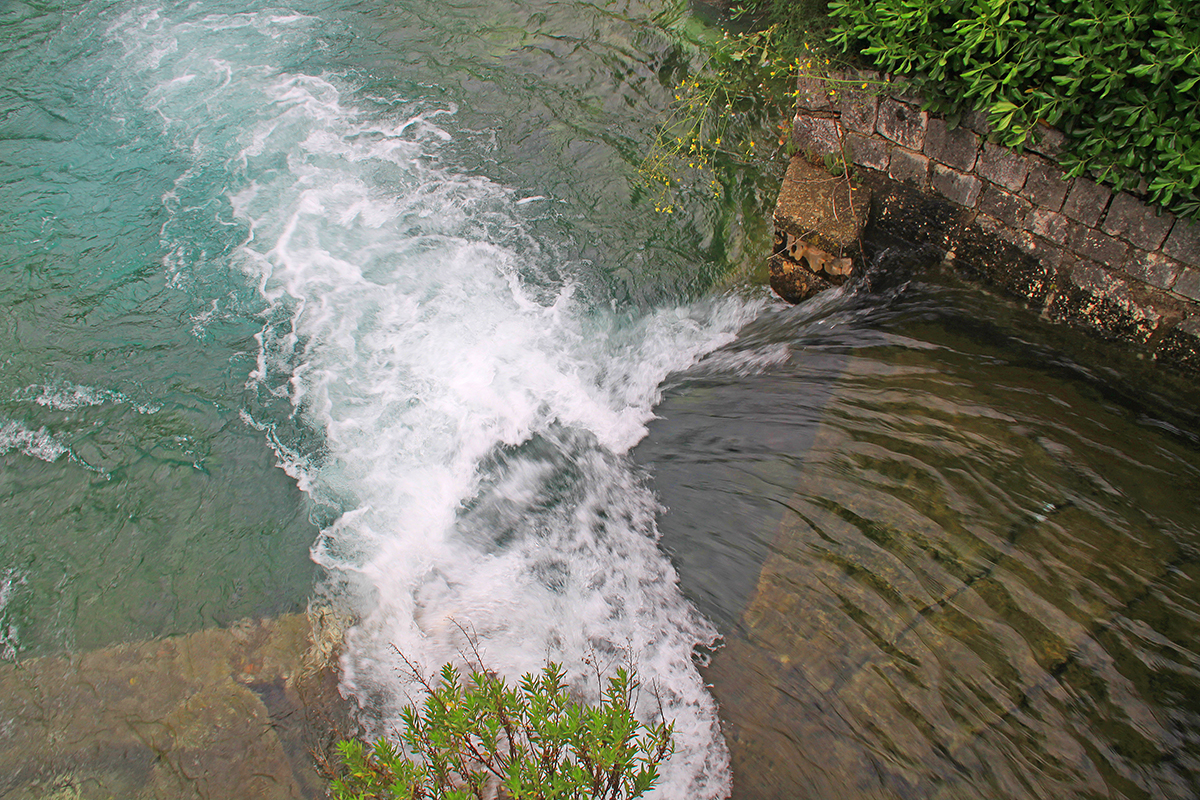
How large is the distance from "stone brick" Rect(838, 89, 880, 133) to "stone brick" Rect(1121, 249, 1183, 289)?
2014mm

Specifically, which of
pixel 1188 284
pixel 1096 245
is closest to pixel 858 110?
pixel 1096 245

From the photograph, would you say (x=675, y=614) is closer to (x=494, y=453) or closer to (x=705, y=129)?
(x=494, y=453)

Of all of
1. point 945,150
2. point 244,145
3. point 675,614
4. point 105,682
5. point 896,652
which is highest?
point 945,150

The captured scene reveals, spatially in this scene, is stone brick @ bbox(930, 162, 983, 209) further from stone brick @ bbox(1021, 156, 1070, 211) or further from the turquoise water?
the turquoise water

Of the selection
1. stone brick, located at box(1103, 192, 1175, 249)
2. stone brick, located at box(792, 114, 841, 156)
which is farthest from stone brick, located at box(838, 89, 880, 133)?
stone brick, located at box(1103, 192, 1175, 249)

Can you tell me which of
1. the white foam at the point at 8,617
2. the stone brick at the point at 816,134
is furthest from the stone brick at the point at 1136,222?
the white foam at the point at 8,617

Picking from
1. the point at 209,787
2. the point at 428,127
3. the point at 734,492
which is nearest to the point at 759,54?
the point at 428,127

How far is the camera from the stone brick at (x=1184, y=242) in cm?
401

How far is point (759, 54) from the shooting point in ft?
23.8

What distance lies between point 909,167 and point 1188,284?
1.94 m

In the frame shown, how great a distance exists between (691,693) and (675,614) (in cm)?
48

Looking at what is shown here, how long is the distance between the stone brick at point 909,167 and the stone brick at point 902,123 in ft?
0.20

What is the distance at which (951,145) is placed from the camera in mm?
4883

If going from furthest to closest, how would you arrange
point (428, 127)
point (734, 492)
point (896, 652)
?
point (428, 127) → point (734, 492) → point (896, 652)
